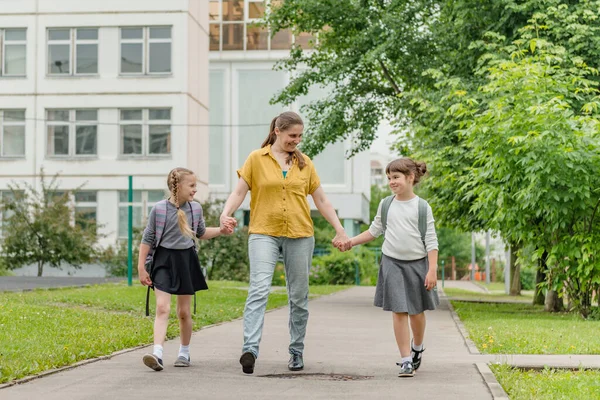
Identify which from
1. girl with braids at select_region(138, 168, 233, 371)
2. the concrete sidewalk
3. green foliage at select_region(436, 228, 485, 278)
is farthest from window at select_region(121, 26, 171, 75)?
girl with braids at select_region(138, 168, 233, 371)

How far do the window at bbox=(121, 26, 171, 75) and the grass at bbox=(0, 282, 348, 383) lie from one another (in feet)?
80.1

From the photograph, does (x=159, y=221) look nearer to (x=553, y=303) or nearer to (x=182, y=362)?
(x=182, y=362)

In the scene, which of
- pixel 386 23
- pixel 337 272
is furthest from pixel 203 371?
pixel 337 272

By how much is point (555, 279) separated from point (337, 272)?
25.1 meters

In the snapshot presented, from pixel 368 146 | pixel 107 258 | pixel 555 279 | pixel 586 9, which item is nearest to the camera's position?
pixel 555 279

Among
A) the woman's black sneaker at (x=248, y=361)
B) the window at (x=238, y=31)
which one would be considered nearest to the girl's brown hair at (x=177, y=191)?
the woman's black sneaker at (x=248, y=361)

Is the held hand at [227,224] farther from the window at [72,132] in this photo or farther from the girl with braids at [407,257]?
the window at [72,132]

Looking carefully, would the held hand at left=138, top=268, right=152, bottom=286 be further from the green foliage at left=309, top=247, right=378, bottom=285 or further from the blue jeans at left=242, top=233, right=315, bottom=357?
the green foliage at left=309, top=247, right=378, bottom=285

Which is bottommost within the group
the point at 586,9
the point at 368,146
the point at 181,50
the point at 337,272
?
the point at 337,272

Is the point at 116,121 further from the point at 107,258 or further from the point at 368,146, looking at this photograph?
the point at 368,146

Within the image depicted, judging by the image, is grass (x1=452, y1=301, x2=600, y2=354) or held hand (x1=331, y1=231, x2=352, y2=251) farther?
grass (x1=452, y1=301, x2=600, y2=354)

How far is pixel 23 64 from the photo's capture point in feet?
149

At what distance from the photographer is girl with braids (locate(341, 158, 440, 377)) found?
8.98 m

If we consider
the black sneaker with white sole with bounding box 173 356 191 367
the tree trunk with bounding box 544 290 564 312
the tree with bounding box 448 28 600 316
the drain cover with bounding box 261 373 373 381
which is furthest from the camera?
the tree trunk with bounding box 544 290 564 312
